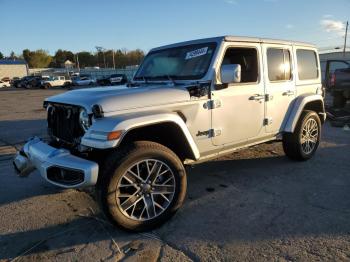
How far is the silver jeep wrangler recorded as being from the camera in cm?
331

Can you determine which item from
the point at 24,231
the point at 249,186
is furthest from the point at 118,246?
the point at 249,186

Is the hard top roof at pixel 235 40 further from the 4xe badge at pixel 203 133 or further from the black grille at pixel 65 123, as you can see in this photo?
the black grille at pixel 65 123

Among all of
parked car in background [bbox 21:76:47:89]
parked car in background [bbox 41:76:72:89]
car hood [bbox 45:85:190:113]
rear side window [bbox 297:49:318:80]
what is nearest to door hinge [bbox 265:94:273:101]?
rear side window [bbox 297:49:318:80]

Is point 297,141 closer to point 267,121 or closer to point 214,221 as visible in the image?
point 267,121

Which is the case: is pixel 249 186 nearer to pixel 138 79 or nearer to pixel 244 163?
pixel 244 163

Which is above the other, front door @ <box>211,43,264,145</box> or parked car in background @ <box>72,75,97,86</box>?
parked car in background @ <box>72,75,97,86</box>

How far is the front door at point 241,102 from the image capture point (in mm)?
4234

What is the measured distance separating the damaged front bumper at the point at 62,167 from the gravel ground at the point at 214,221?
0.61m

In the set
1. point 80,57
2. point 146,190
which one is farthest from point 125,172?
point 80,57

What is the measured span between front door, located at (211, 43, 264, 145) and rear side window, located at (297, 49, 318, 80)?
1.18 m

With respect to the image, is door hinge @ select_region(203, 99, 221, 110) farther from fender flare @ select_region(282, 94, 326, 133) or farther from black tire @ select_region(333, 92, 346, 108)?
black tire @ select_region(333, 92, 346, 108)

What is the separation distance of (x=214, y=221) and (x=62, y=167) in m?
1.70

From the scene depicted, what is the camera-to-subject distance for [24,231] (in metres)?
3.60

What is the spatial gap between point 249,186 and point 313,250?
1633mm
